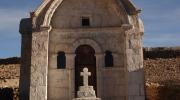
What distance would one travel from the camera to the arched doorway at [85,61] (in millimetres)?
13406

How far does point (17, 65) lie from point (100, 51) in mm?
14284

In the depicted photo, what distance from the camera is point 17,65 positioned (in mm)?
26266

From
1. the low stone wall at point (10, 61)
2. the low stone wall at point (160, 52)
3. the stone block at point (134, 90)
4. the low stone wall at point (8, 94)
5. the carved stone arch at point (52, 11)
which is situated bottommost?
the low stone wall at point (8, 94)

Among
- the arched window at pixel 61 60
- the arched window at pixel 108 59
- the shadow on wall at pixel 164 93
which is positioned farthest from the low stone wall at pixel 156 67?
the arched window at pixel 61 60

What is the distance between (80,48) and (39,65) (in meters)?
1.88

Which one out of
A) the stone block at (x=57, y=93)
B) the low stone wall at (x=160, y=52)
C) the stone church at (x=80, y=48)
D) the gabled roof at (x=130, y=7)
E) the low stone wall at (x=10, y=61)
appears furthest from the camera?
the low stone wall at (x=10, y=61)

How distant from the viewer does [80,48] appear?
1355 cm

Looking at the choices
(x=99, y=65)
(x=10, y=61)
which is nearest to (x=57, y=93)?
(x=99, y=65)

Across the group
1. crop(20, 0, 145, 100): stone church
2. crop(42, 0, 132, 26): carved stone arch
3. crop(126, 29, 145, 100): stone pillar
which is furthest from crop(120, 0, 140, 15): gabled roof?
crop(126, 29, 145, 100): stone pillar

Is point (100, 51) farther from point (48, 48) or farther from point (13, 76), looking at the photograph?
point (13, 76)

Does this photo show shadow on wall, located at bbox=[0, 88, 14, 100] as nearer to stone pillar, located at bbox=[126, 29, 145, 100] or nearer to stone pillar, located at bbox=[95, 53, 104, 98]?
stone pillar, located at bbox=[95, 53, 104, 98]

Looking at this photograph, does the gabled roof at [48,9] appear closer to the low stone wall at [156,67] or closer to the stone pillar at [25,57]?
the stone pillar at [25,57]

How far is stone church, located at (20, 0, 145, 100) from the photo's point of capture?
12.5 m

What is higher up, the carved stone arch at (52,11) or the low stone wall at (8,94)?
the carved stone arch at (52,11)
